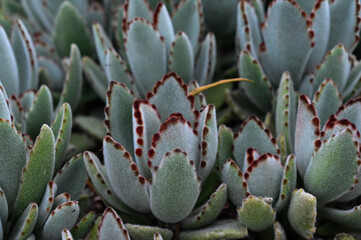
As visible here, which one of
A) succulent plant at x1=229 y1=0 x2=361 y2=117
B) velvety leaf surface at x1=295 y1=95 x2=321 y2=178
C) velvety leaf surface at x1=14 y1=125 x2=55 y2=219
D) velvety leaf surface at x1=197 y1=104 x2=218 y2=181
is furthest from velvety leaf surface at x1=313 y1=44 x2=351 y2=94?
velvety leaf surface at x1=14 y1=125 x2=55 y2=219

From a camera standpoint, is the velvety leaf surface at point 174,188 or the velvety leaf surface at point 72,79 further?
the velvety leaf surface at point 72,79

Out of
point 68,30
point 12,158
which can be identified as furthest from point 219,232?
point 68,30

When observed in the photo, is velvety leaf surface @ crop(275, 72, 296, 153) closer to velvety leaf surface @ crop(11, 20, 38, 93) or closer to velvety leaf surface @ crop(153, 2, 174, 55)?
velvety leaf surface @ crop(153, 2, 174, 55)

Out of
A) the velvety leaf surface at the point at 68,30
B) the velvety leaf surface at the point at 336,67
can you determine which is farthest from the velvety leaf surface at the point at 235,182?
the velvety leaf surface at the point at 68,30

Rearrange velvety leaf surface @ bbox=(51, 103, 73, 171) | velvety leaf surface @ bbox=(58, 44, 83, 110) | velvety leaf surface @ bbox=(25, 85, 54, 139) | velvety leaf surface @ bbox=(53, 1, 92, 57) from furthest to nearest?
1. velvety leaf surface @ bbox=(53, 1, 92, 57)
2. velvety leaf surface @ bbox=(58, 44, 83, 110)
3. velvety leaf surface @ bbox=(25, 85, 54, 139)
4. velvety leaf surface @ bbox=(51, 103, 73, 171)

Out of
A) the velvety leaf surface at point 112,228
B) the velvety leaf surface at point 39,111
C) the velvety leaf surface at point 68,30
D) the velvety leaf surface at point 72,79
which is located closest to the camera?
the velvety leaf surface at point 112,228

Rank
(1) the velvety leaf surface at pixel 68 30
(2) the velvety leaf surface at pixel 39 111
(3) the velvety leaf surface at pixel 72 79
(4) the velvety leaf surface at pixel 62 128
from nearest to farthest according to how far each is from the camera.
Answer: (4) the velvety leaf surface at pixel 62 128 → (2) the velvety leaf surface at pixel 39 111 → (3) the velvety leaf surface at pixel 72 79 → (1) the velvety leaf surface at pixel 68 30

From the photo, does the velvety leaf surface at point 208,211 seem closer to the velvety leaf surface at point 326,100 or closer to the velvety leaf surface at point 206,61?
the velvety leaf surface at point 326,100
